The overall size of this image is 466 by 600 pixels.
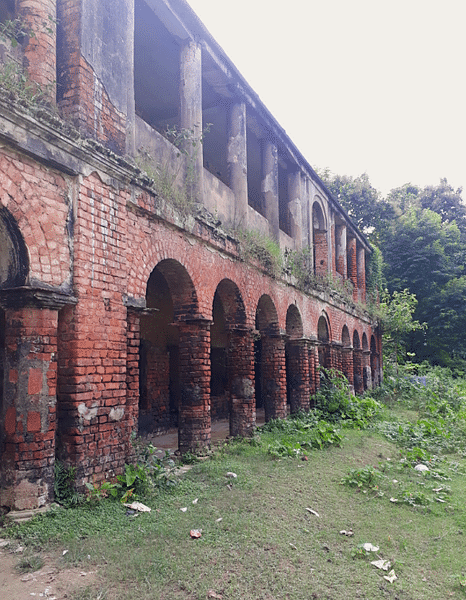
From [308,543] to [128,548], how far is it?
5.54 ft

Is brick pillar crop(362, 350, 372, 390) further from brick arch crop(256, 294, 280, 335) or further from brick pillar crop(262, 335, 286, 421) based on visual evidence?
brick arch crop(256, 294, 280, 335)

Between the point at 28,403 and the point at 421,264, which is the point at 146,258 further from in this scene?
the point at 421,264

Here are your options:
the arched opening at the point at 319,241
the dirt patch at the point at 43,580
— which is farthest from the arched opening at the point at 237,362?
the arched opening at the point at 319,241

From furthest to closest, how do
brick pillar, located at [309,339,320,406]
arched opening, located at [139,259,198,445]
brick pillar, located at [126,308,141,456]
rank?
1. brick pillar, located at [309,339,320,406]
2. arched opening, located at [139,259,198,445]
3. brick pillar, located at [126,308,141,456]

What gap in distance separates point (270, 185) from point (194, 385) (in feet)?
20.0

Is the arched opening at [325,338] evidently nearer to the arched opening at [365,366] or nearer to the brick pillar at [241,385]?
the arched opening at [365,366]

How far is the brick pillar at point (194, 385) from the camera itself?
7.38m

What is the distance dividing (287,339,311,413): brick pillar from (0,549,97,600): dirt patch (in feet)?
30.5

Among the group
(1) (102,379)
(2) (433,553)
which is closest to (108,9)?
(1) (102,379)

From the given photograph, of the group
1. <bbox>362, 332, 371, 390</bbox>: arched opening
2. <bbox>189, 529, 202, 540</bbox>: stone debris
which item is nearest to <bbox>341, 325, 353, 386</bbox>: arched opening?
<bbox>362, 332, 371, 390</bbox>: arched opening

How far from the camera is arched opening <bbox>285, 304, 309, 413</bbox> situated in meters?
12.5

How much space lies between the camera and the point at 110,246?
5438mm

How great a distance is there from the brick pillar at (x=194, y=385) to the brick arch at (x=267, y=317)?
3382 millimetres

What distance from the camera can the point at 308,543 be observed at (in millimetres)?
4566
